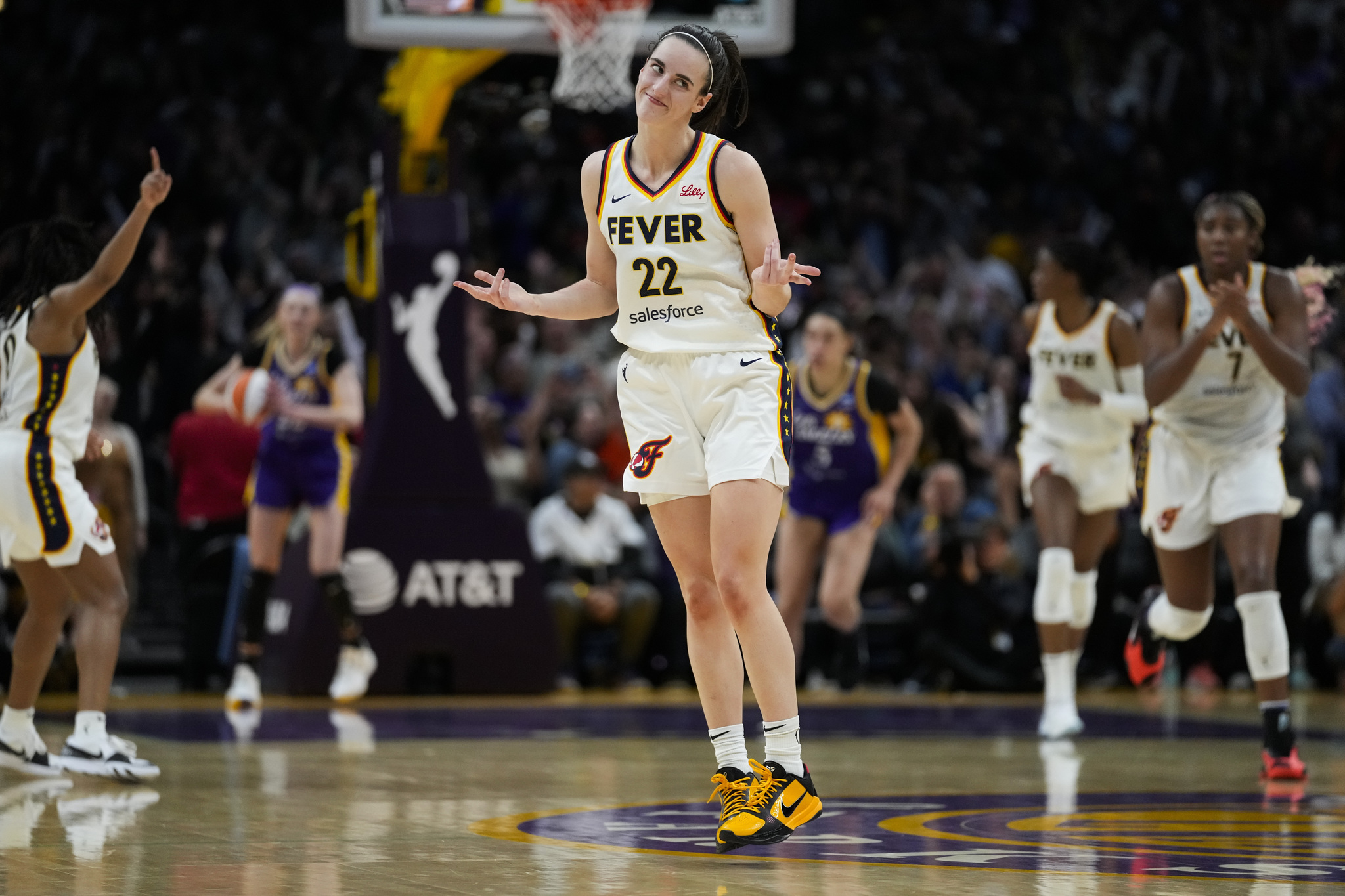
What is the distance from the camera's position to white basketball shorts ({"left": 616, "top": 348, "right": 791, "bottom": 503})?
513 cm

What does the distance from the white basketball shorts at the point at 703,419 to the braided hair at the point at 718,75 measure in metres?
0.74

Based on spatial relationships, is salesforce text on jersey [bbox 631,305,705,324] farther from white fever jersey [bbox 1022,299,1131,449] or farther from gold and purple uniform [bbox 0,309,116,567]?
white fever jersey [bbox 1022,299,1131,449]

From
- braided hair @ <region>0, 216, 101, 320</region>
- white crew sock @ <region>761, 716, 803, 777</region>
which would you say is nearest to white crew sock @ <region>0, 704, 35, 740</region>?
braided hair @ <region>0, 216, 101, 320</region>

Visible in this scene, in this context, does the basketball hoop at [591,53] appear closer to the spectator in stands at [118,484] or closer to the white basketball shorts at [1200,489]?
the spectator in stands at [118,484]

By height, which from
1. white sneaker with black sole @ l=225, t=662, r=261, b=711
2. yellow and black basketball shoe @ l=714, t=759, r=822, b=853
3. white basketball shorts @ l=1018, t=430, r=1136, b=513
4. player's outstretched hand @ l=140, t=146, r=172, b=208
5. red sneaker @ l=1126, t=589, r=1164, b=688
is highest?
player's outstretched hand @ l=140, t=146, r=172, b=208

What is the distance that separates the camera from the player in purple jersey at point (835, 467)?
36.8ft

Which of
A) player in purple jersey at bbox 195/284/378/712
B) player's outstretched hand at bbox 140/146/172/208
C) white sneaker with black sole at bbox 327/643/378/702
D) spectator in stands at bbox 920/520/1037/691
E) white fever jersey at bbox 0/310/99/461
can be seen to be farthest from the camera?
spectator in stands at bbox 920/520/1037/691

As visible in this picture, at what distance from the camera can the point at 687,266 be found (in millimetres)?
5219

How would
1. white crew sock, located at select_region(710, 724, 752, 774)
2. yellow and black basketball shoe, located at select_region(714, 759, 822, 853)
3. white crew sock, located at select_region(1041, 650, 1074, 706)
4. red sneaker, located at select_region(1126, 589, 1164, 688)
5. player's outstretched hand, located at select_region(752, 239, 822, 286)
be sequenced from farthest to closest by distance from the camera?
white crew sock, located at select_region(1041, 650, 1074, 706), red sneaker, located at select_region(1126, 589, 1164, 688), white crew sock, located at select_region(710, 724, 752, 774), player's outstretched hand, located at select_region(752, 239, 822, 286), yellow and black basketball shoe, located at select_region(714, 759, 822, 853)

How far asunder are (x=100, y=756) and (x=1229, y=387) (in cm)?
459

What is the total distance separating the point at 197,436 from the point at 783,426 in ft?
Answer: 27.3

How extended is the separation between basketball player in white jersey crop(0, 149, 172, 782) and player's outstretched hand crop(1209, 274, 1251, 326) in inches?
152

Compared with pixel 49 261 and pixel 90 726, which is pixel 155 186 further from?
pixel 90 726

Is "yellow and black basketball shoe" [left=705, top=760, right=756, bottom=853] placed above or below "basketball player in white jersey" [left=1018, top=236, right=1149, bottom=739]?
below
